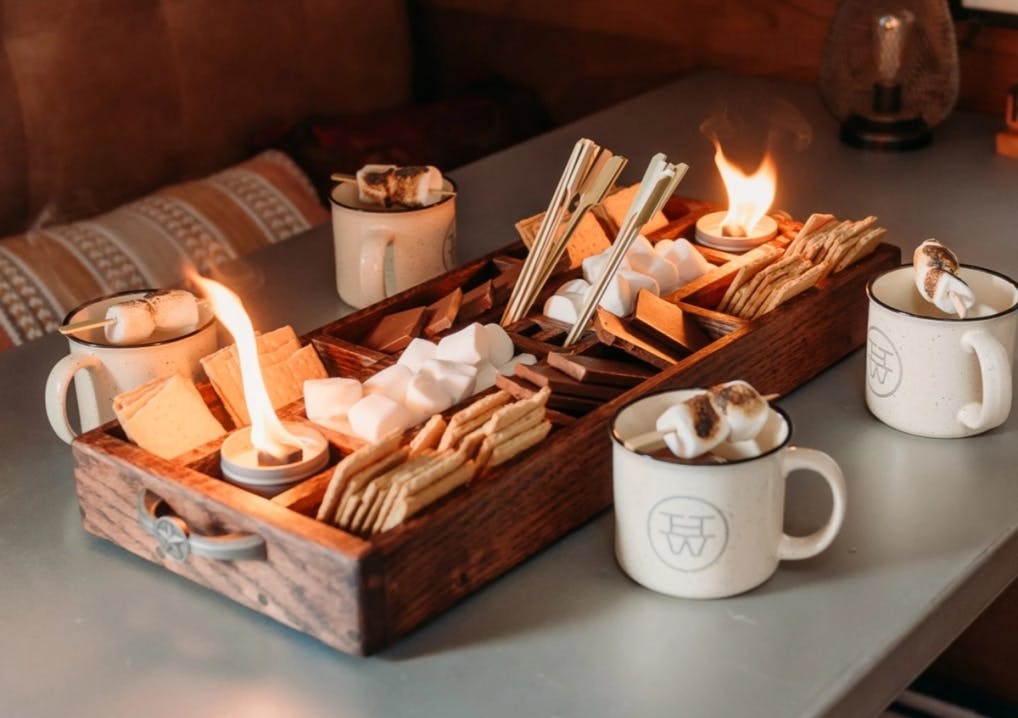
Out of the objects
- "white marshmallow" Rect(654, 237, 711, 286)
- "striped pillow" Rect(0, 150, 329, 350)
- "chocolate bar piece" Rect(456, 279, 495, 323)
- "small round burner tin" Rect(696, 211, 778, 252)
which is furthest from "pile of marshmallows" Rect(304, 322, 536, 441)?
"striped pillow" Rect(0, 150, 329, 350)

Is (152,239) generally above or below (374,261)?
below

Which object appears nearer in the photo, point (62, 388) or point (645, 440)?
point (645, 440)

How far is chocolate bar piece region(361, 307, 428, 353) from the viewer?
1151 millimetres

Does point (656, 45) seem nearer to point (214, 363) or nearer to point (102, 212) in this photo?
point (102, 212)

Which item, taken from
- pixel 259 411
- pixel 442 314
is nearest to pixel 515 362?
pixel 442 314

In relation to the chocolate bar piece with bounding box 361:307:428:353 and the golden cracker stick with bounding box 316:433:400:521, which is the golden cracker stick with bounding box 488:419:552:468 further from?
the chocolate bar piece with bounding box 361:307:428:353

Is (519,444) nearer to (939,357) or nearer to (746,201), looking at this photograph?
(939,357)

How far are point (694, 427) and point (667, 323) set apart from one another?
0.26m

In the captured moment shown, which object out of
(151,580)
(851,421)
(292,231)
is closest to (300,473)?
(151,580)

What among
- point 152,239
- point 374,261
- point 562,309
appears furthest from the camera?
point 152,239

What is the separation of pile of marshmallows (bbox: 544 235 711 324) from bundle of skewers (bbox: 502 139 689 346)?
0.01 m

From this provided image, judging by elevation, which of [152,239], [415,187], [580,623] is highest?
[415,187]

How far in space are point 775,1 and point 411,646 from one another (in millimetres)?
1587

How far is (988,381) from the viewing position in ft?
3.38
